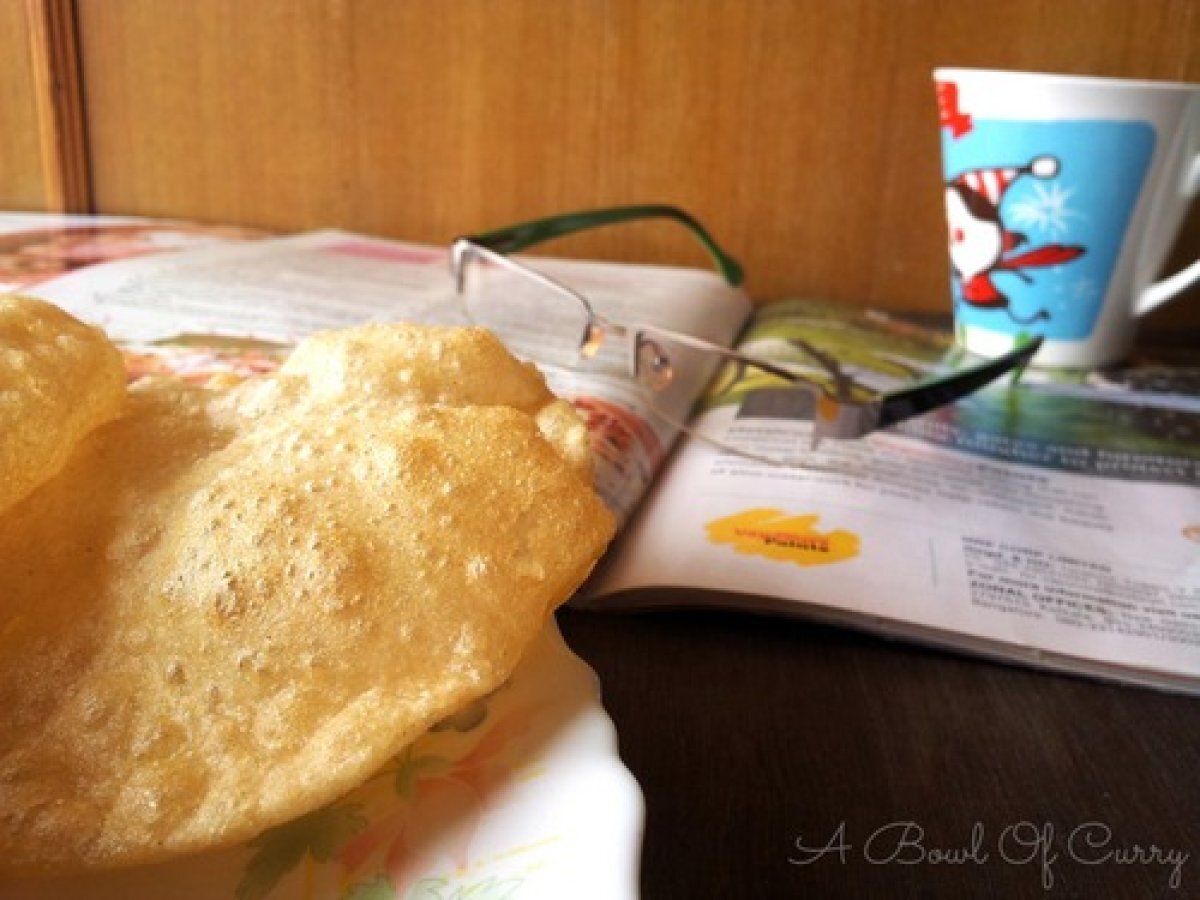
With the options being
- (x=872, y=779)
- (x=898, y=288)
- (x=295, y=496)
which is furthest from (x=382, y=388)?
(x=898, y=288)

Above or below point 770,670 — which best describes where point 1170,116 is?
above

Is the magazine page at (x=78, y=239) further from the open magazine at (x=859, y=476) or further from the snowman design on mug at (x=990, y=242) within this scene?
the snowman design on mug at (x=990, y=242)

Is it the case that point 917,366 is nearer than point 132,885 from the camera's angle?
No

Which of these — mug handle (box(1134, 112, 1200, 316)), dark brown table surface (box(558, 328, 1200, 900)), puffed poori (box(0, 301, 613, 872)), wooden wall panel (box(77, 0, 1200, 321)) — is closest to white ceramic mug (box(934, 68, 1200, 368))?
mug handle (box(1134, 112, 1200, 316))

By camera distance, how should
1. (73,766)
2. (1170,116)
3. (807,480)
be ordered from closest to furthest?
1. (73,766)
2. (807,480)
3. (1170,116)

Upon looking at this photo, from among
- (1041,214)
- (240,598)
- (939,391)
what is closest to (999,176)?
(1041,214)

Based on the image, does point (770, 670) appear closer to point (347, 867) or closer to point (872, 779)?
point (872, 779)

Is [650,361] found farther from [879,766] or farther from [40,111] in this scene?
[40,111]
